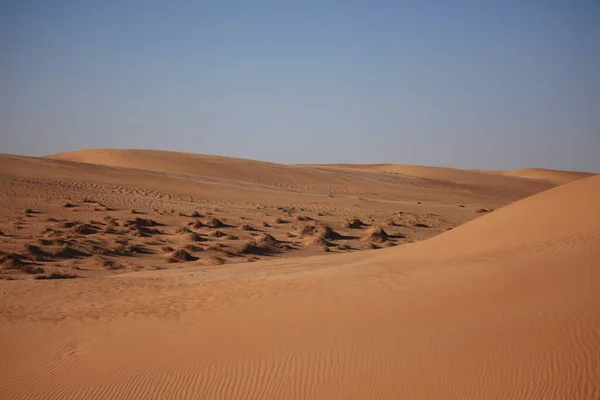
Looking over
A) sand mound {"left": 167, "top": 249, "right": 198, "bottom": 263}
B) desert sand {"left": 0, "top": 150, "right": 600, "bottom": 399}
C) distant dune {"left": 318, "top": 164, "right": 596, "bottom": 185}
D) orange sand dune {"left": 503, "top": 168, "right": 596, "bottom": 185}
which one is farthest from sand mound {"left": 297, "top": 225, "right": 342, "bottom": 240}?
orange sand dune {"left": 503, "top": 168, "right": 596, "bottom": 185}

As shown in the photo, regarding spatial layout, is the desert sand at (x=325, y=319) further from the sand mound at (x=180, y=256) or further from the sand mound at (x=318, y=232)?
the sand mound at (x=318, y=232)

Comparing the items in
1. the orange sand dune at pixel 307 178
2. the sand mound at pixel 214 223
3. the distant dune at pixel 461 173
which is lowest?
the sand mound at pixel 214 223

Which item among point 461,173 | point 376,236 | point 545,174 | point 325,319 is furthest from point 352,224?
point 545,174

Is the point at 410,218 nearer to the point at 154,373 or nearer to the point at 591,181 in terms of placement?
the point at 591,181

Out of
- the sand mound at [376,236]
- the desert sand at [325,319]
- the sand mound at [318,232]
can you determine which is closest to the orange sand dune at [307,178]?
the sand mound at [376,236]

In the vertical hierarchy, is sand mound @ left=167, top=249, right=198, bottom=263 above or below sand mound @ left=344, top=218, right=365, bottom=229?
below

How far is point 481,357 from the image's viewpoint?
22.2 ft

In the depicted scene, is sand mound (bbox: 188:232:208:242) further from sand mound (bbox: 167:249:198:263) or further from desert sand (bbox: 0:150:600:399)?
sand mound (bbox: 167:249:198:263)

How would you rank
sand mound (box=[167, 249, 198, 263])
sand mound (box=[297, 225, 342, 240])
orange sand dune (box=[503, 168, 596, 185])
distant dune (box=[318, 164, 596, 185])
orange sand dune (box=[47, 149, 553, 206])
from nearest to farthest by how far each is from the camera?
1. sand mound (box=[167, 249, 198, 263])
2. sand mound (box=[297, 225, 342, 240])
3. orange sand dune (box=[47, 149, 553, 206])
4. distant dune (box=[318, 164, 596, 185])
5. orange sand dune (box=[503, 168, 596, 185])

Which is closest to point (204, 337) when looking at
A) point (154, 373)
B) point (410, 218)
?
point (154, 373)

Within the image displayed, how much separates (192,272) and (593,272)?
10.9 metres

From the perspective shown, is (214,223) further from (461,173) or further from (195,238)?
(461,173)

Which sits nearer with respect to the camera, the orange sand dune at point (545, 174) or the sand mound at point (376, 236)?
the sand mound at point (376, 236)

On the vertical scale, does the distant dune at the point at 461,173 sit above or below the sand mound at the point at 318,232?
above
